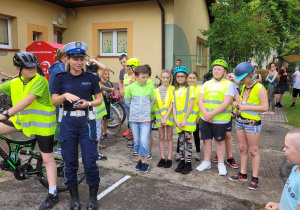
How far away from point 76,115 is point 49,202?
1155 mm

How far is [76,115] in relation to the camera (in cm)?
307

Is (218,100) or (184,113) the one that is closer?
(218,100)

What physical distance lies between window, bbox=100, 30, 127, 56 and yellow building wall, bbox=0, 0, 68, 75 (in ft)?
7.47

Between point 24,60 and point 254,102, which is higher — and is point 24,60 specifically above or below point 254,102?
above

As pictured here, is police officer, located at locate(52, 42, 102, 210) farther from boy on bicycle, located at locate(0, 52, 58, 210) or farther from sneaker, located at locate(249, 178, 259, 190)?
sneaker, located at locate(249, 178, 259, 190)

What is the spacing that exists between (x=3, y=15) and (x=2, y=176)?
7362mm

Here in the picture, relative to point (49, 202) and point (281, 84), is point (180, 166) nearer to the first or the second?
point (49, 202)

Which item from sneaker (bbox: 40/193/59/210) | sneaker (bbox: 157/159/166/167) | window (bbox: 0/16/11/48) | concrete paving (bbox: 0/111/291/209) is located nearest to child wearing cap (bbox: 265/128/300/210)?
concrete paving (bbox: 0/111/291/209)

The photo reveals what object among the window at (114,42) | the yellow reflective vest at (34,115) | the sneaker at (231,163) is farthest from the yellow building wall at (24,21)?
Answer: the sneaker at (231,163)

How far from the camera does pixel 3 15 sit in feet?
31.1

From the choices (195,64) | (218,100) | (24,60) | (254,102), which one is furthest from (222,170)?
(195,64)

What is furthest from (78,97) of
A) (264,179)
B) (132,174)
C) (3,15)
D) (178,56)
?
(178,56)

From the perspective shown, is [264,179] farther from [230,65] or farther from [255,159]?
[230,65]

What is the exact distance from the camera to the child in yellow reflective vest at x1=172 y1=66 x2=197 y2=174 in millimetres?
4480
